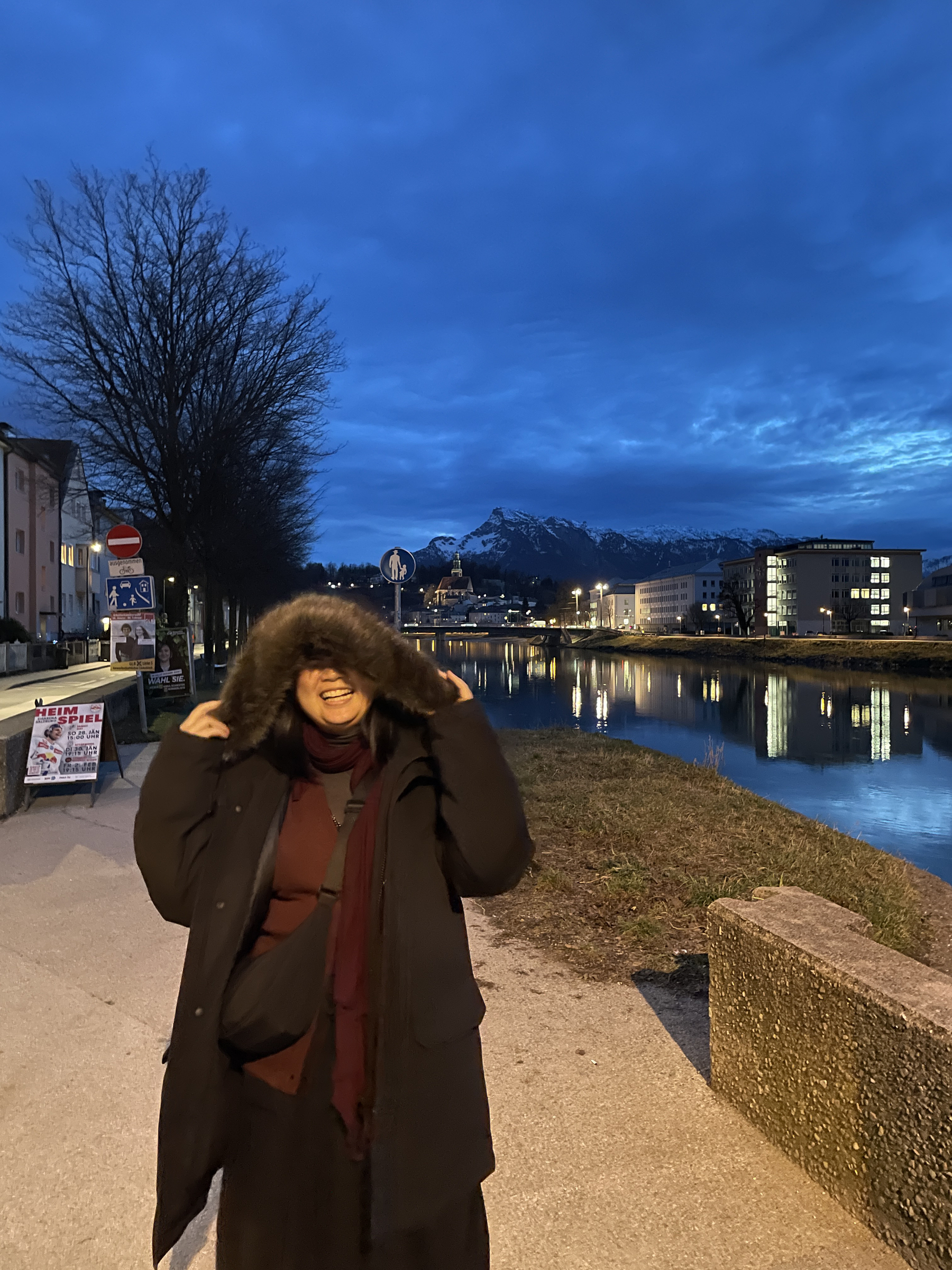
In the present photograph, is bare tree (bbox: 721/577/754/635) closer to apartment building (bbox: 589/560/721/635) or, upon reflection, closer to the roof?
apartment building (bbox: 589/560/721/635)

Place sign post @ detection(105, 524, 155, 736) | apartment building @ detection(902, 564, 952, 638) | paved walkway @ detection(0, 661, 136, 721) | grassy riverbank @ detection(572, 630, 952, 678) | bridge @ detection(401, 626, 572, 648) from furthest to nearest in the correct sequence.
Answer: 1. apartment building @ detection(902, 564, 952, 638)
2. bridge @ detection(401, 626, 572, 648)
3. grassy riverbank @ detection(572, 630, 952, 678)
4. paved walkway @ detection(0, 661, 136, 721)
5. sign post @ detection(105, 524, 155, 736)

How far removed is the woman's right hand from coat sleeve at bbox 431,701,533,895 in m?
0.49

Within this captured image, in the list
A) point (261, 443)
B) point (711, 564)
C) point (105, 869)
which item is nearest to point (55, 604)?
point (261, 443)

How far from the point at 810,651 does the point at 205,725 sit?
68209mm

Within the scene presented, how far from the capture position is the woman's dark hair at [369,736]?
194 cm

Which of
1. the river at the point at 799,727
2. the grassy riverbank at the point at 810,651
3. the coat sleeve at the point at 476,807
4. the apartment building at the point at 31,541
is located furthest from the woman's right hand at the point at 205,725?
the grassy riverbank at the point at 810,651

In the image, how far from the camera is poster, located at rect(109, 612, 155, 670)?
43.6ft

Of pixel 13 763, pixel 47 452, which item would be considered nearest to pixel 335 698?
pixel 13 763

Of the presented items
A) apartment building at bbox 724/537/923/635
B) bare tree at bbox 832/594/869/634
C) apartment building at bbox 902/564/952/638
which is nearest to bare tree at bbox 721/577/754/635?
apartment building at bbox 724/537/923/635

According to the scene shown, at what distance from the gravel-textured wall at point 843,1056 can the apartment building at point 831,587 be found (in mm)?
121615

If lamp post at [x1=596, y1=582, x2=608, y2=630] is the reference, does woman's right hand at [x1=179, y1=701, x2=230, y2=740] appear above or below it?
below

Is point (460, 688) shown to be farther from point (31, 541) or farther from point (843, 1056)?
Result: point (31, 541)

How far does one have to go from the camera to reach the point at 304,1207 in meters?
1.78

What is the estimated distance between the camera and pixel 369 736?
1956mm
